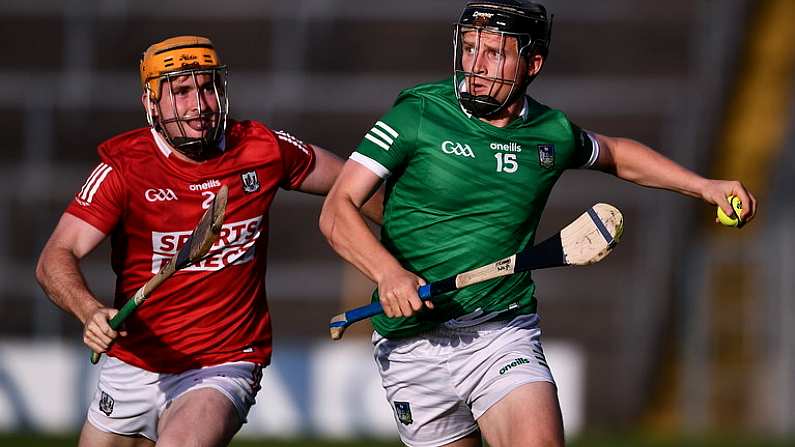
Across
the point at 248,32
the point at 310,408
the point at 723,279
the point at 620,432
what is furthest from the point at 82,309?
the point at 248,32

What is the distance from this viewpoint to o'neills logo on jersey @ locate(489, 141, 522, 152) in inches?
195

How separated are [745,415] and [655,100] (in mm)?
3549

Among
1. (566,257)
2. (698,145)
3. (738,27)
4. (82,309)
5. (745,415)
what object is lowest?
(745,415)

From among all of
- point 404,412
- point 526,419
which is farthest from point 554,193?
point 526,419

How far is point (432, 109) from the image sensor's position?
16.2 ft

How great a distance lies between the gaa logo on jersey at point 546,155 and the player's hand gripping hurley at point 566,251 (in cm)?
34

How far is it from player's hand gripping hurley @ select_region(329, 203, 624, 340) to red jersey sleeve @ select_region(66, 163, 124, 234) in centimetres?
103

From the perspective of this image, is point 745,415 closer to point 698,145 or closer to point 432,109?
point 698,145

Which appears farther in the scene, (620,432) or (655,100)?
(655,100)

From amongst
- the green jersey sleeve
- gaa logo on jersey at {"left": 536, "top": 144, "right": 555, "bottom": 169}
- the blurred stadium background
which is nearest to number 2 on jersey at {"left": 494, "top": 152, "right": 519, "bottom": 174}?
gaa logo on jersey at {"left": 536, "top": 144, "right": 555, "bottom": 169}

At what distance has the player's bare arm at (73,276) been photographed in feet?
15.2

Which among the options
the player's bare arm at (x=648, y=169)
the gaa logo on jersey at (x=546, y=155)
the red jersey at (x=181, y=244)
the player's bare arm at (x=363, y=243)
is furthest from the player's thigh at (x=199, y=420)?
the player's bare arm at (x=648, y=169)

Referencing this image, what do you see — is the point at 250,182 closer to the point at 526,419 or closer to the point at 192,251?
the point at 192,251

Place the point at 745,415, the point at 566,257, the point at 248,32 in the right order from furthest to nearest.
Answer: the point at 248,32 < the point at 745,415 < the point at 566,257
